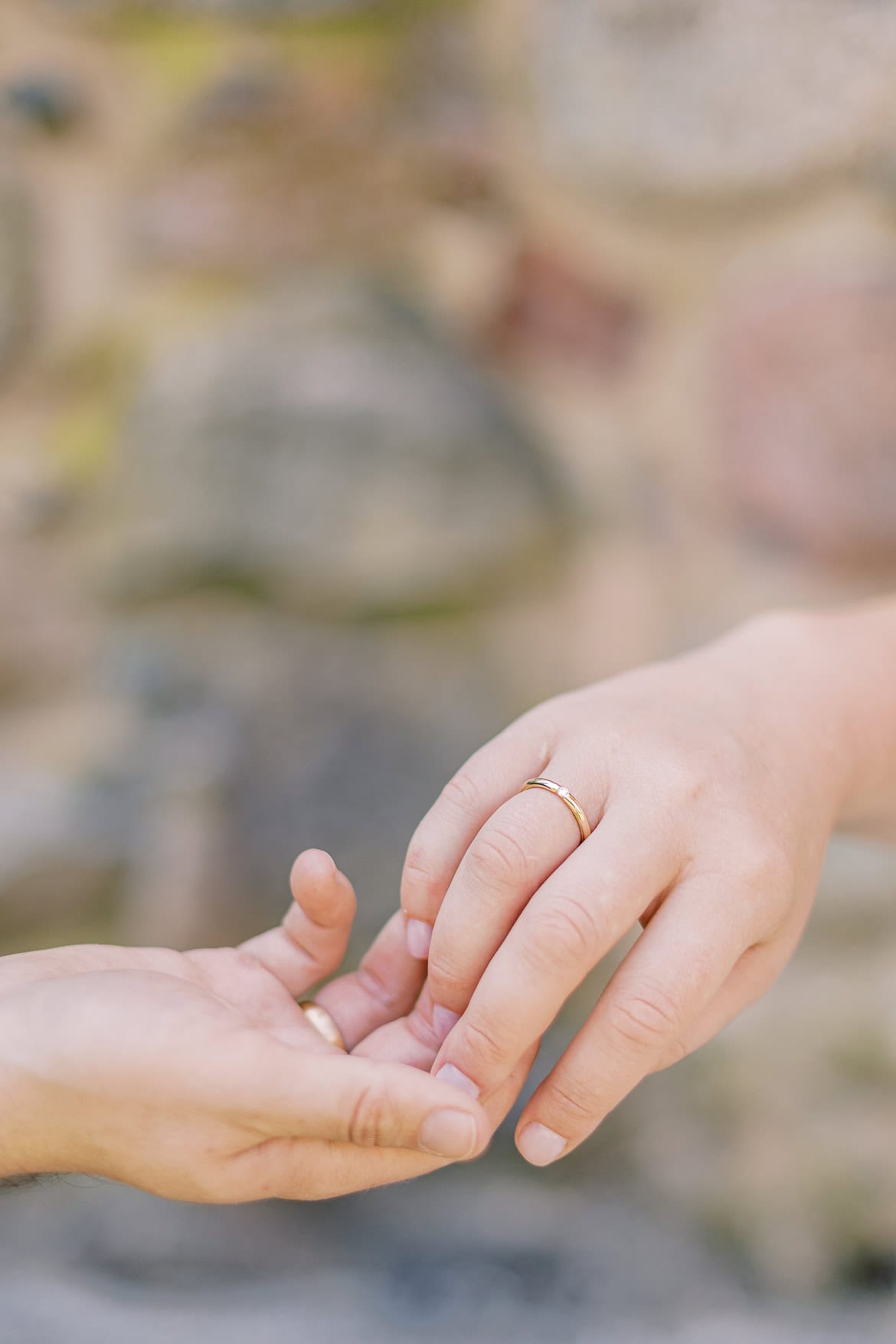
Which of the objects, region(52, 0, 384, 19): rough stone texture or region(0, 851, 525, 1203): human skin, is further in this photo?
region(52, 0, 384, 19): rough stone texture

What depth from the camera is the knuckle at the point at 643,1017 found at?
0.45 metres

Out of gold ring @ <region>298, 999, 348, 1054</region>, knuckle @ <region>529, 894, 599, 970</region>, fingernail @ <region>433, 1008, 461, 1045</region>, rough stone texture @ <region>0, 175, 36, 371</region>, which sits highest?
rough stone texture @ <region>0, 175, 36, 371</region>

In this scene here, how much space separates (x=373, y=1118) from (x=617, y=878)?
15 centimetres

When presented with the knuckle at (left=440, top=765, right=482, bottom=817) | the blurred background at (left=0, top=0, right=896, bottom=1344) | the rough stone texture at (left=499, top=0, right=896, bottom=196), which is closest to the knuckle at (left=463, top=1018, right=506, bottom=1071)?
the knuckle at (left=440, top=765, right=482, bottom=817)

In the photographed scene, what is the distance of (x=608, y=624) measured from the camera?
84cm

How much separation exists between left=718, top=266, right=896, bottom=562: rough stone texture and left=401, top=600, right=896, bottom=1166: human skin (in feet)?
0.65

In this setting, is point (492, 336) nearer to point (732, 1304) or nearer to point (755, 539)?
point (755, 539)

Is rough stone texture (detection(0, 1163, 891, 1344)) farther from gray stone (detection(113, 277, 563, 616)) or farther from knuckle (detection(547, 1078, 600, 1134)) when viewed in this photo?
gray stone (detection(113, 277, 563, 616))

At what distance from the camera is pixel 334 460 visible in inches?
31.1

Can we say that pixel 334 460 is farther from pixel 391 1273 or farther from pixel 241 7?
pixel 391 1273

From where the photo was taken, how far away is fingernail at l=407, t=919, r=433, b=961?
0.53 metres

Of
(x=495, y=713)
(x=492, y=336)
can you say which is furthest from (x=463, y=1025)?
(x=492, y=336)

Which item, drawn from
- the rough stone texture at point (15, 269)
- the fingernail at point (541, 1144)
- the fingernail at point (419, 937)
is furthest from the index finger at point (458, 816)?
the rough stone texture at point (15, 269)

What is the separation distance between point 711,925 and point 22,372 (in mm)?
677
